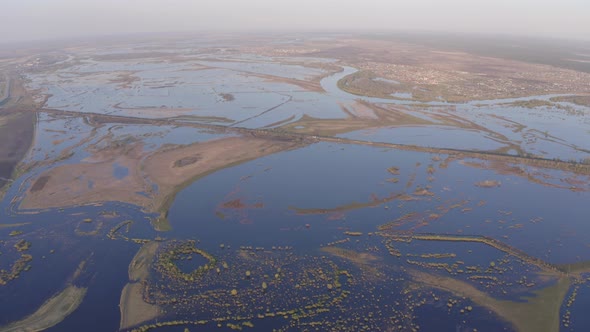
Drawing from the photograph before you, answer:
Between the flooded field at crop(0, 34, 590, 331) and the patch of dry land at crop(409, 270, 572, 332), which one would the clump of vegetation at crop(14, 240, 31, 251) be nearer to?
the flooded field at crop(0, 34, 590, 331)

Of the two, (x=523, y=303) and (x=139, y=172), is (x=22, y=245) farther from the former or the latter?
(x=523, y=303)

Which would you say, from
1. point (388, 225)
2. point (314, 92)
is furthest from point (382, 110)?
point (388, 225)

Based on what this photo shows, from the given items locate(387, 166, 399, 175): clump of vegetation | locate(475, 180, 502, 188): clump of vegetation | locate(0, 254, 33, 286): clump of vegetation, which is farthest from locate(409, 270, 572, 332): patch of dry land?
locate(0, 254, 33, 286): clump of vegetation

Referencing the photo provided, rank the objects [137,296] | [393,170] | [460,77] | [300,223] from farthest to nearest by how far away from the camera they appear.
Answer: [460,77] < [393,170] < [300,223] < [137,296]

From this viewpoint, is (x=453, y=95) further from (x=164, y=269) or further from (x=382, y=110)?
(x=164, y=269)

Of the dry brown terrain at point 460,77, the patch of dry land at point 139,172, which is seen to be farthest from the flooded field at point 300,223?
the dry brown terrain at point 460,77

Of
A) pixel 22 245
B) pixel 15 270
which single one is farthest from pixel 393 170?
pixel 22 245
